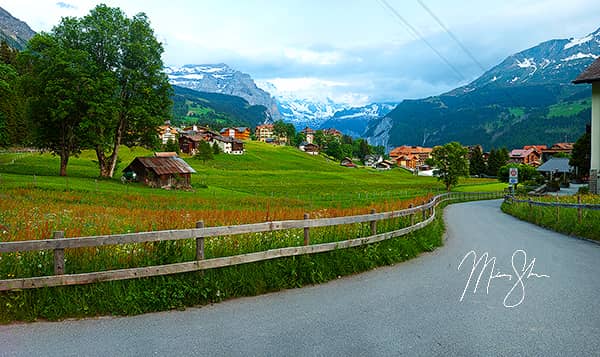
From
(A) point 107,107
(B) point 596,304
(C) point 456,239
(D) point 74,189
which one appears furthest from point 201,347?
(A) point 107,107

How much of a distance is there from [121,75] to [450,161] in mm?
Result: 61434

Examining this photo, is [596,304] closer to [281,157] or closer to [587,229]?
[587,229]

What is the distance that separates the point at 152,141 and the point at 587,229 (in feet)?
155

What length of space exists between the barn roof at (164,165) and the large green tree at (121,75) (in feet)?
8.13

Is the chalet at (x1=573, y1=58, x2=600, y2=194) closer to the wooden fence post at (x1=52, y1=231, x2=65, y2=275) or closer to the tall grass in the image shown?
the tall grass

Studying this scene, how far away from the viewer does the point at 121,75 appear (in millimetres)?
52375

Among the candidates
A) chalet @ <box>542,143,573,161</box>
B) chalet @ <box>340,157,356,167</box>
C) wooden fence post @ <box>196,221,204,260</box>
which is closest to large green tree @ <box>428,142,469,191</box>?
wooden fence post @ <box>196,221,204,260</box>

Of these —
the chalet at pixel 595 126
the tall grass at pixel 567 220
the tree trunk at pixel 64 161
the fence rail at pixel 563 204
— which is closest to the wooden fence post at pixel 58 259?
the tall grass at pixel 567 220

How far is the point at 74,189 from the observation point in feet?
117

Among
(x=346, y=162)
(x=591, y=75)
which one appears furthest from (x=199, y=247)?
(x=346, y=162)

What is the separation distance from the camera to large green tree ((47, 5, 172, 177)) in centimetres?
4881

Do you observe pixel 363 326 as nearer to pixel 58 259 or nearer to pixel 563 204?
pixel 58 259

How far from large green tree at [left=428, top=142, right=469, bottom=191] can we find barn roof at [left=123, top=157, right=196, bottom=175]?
4953 cm
